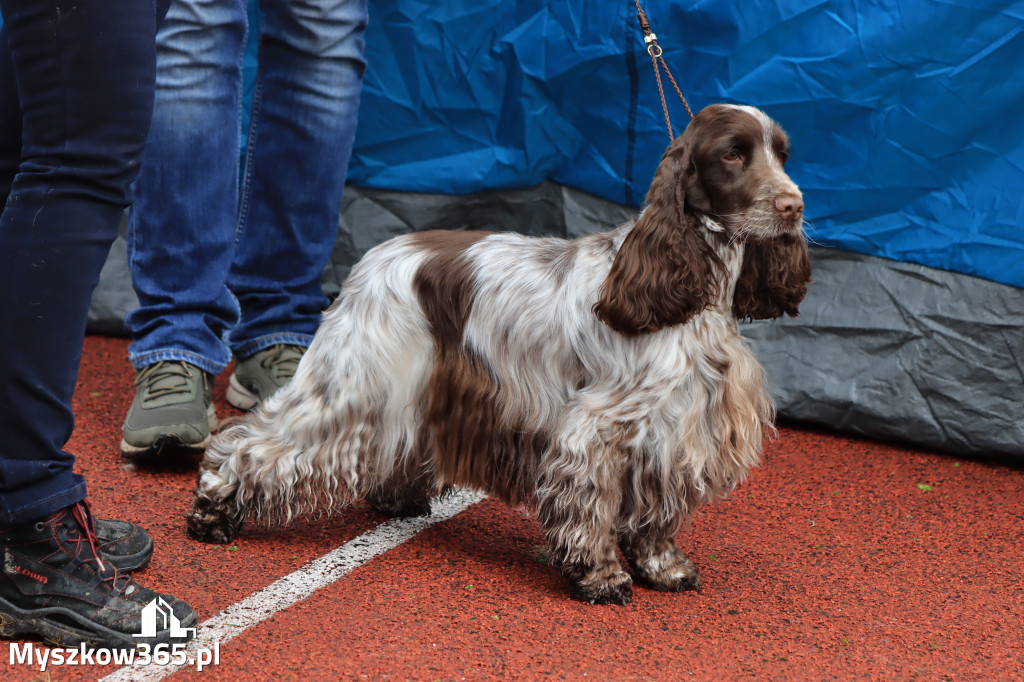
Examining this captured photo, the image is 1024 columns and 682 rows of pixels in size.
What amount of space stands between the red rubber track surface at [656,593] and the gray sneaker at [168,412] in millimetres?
122

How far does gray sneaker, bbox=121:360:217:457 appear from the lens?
3895mm

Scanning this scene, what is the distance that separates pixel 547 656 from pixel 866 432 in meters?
2.56

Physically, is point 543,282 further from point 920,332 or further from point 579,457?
Answer: point 920,332

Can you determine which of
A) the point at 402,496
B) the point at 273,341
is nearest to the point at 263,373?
the point at 273,341

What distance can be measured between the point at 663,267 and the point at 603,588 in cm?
92

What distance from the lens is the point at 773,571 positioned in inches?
136

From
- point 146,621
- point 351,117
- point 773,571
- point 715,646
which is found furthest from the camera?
point 351,117

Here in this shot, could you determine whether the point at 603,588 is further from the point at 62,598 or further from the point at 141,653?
the point at 62,598

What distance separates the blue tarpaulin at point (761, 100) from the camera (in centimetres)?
441

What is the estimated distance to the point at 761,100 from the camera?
15.3 ft

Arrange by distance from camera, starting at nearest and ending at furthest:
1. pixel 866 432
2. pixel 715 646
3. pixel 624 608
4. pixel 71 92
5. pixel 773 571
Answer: pixel 71 92 < pixel 715 646 < pixel 624 608 < pixel 773 571 < pixel 866 432

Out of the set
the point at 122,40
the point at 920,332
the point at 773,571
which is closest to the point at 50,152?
the point at 122,40

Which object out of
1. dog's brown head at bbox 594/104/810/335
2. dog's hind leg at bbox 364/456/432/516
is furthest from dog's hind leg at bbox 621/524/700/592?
dog's hind leg at bbox 364/456/432/516

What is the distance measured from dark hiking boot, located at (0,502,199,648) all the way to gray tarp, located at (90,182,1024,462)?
10.2ft
